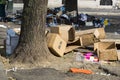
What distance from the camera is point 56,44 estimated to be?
9812 mm

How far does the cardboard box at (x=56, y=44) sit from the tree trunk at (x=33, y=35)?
1.68 feet

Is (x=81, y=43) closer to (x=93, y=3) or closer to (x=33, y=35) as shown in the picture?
(x=33, y=35)

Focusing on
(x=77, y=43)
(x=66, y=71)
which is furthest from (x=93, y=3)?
(x=66, y=71)

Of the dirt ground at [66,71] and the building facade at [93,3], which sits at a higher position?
the building facade at [93,3]

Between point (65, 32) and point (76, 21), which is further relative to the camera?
point (76, 21)

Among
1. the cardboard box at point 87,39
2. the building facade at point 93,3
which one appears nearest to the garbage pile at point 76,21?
the cardboard box at point 87,39

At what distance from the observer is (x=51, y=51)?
985 centimetres

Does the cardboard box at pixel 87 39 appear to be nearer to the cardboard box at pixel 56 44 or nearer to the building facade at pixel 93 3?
the cardboard box at pixel 56 44

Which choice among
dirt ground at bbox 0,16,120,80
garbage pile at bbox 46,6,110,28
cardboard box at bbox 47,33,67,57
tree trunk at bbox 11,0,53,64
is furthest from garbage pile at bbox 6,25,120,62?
garbage pile at bbox 46,6,110,28

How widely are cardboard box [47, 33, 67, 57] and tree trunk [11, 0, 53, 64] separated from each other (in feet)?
1.68

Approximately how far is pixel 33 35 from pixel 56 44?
0.87 meters

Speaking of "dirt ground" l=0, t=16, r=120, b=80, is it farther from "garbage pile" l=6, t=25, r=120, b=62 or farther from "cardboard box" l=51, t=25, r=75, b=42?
"cardboard box" l=51, t=25, r=75, b=42

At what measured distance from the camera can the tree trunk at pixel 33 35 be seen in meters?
9.06

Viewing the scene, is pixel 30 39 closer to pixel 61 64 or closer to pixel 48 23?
pixel 61 64
